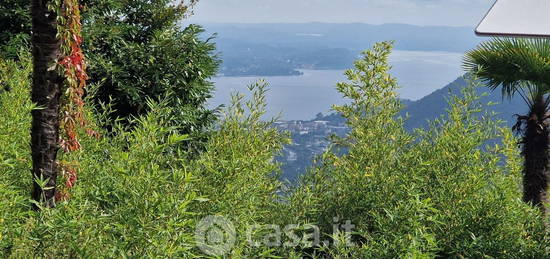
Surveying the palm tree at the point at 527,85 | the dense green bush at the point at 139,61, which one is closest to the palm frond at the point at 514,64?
the palm tree at the point at 527,85

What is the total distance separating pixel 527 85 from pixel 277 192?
12.4 ft

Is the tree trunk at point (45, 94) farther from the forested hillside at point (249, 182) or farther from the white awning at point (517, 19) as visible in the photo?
the white awning at point (517, 19)

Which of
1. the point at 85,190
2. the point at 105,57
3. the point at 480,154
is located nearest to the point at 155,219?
the point at 85,190

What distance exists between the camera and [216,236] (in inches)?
123

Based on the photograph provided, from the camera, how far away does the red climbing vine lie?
11.7 ft

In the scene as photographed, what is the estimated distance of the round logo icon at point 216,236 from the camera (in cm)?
309

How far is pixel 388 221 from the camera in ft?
11.5

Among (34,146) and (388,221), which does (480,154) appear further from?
(34,146)

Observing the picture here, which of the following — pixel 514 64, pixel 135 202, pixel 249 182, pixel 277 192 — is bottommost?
pixel 277 192

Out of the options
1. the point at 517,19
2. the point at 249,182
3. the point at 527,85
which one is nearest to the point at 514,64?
the point at 527,85

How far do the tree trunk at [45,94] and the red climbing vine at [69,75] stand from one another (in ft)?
0.15

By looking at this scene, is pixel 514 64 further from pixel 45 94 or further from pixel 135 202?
pixel 135 202

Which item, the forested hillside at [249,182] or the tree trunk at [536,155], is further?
the tree trunk at [536,155]

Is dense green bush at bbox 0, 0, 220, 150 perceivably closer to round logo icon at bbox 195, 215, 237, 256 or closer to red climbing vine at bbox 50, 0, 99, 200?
red climbing vine at bbox 50, 0, 99, 200
